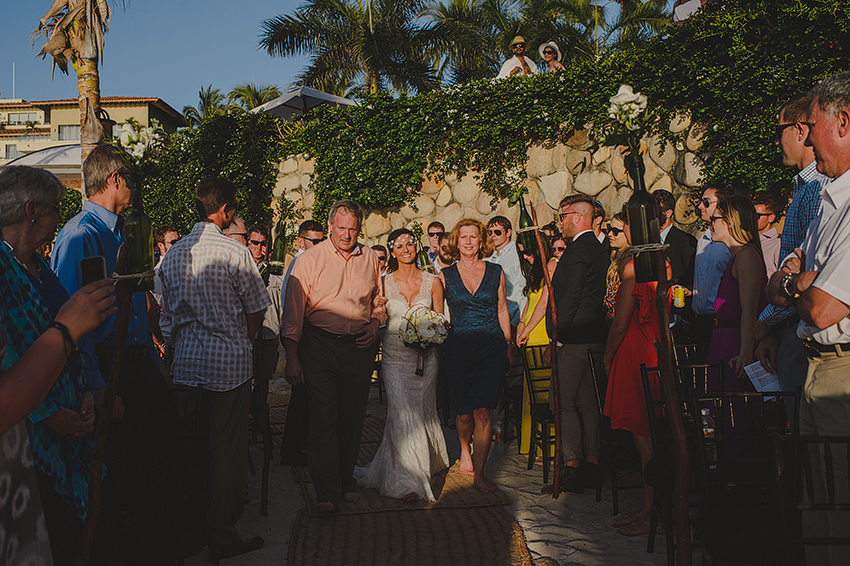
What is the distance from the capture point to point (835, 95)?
7.63 ft

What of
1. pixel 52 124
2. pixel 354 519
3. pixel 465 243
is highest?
pixel 52 124

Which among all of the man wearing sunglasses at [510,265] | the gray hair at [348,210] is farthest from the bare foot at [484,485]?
the gray hair at [348,210]

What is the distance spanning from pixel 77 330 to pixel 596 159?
8.94 meters

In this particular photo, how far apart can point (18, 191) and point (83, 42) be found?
32.2 ft

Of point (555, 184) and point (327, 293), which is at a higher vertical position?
point (555, 184)

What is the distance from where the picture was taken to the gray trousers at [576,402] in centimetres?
475

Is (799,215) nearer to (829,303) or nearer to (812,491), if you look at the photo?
(829,303)

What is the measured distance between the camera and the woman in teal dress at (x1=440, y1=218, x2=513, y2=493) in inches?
192

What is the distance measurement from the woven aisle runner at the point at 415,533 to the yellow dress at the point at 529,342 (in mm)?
973

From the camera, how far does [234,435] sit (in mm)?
3752

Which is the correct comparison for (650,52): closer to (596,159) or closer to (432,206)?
(596,159)

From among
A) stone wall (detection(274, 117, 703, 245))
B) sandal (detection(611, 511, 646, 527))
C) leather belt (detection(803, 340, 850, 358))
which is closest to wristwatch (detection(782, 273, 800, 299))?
leather belt (detection(803, 340, 850, 358))

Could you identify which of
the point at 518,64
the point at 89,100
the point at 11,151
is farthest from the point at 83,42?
the point at 11,151

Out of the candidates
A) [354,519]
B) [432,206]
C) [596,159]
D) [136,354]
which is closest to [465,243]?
[354,519]
